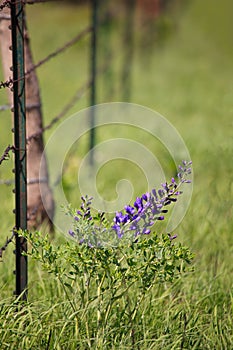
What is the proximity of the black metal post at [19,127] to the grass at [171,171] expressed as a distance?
0.19 metres

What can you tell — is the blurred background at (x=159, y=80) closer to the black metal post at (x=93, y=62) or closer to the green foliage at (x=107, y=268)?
the black metal post at (x=93, y=62)

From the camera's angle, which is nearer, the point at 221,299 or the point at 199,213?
the point at 221,299

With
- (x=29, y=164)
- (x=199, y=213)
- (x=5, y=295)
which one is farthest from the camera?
(x=199, y=213)

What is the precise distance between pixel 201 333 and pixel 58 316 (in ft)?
1.72

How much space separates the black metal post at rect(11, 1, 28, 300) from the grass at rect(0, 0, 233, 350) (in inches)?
7.6

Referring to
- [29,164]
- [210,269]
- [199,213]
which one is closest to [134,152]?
[199,213]

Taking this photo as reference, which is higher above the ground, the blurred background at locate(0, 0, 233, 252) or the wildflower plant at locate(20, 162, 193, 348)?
the blurred background at locate(0, 0, 233, 252)

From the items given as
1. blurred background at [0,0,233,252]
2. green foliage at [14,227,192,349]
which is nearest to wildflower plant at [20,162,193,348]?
green foliage at [14,227,192,349]

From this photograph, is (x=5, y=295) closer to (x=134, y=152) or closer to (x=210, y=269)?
(x=210, y=269)

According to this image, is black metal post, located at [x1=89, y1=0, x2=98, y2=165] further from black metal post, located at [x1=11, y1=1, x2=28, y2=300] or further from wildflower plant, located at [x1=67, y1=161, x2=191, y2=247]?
wildflower plant, located at [x1=67, y1=161, x2=191, y2=247]

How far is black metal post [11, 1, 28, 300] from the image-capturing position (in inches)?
88.4

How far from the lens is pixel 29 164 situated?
339 cm

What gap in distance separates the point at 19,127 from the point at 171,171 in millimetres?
2841

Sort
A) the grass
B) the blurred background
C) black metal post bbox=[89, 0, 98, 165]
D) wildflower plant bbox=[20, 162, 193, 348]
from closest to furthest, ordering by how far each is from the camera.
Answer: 1. wildflower plant bbox=[20, 162, 193, 348]
2. the grass
3. the blurred background
4. black metal post bbox=[89, 0, 98, 165]
